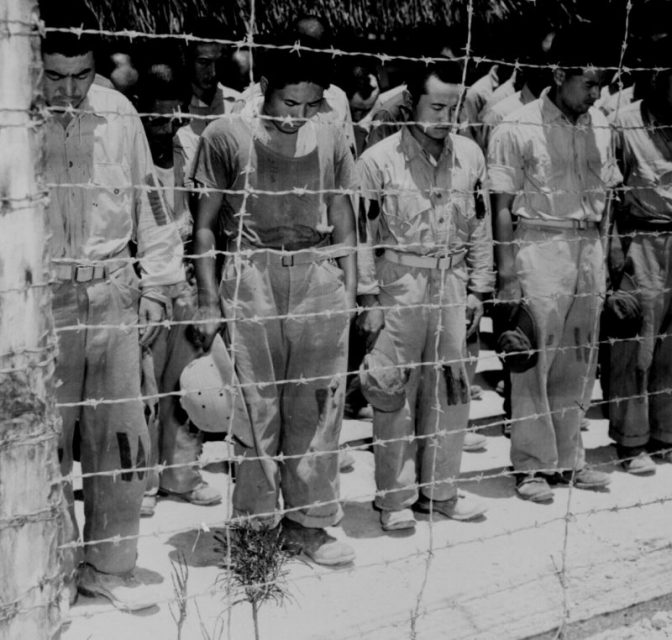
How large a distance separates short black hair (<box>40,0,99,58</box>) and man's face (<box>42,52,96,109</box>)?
2cm

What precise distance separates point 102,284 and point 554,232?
2.19m

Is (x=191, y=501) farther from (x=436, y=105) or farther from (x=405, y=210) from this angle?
(x=436, y=105)

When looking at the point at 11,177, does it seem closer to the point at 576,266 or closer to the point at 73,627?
the point at 73,627

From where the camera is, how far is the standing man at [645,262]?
5645 mm

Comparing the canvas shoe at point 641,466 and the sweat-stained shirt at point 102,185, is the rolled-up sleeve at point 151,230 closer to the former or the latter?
the sweat-stained shirt at point 102,185

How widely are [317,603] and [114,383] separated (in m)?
1.05

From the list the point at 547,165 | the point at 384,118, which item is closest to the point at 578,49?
the point at 547,165

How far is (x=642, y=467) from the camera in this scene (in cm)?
578

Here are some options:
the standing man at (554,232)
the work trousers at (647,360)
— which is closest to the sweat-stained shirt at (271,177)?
the standing man at (554,232)

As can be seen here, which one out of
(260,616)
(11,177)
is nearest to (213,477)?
(260,616)

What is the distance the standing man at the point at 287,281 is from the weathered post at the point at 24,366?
1.57 metres

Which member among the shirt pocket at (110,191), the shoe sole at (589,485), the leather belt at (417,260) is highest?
the shirt pocket at (110,191)

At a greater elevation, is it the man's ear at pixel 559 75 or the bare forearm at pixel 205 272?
the man's ear at pixel 559 75

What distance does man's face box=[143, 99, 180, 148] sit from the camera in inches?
208
